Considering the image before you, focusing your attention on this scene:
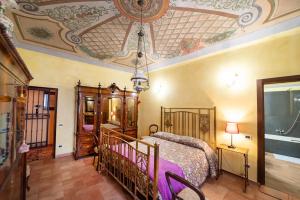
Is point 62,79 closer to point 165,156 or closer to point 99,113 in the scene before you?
point 99,113

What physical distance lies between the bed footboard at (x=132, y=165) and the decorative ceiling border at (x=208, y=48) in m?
2.57

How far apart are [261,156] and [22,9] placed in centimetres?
505

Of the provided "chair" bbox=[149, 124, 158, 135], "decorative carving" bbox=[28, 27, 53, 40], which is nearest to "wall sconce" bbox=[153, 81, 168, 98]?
"chair" bbox=[149, 124, 158, 135]

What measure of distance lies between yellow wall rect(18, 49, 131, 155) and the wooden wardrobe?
315 millimetres

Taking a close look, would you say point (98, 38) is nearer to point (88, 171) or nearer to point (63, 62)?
point (63, 62)

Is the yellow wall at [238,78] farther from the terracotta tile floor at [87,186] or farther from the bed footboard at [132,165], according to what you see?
the bed footboard at [132,165]

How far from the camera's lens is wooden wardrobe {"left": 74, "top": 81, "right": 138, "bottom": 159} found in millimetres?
3869

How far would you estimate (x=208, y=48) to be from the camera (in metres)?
3.45

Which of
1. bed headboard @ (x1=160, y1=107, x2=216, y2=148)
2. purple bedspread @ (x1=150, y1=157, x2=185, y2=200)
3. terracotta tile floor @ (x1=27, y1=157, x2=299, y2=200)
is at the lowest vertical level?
terracotta tile floor @ (x1=27, y1=157, x2=299, y2=200)

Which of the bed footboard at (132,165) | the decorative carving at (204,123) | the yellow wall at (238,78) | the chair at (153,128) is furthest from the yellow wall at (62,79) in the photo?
the decorative carving at (204,123)

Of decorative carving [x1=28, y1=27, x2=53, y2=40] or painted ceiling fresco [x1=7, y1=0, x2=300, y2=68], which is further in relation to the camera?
decorative carving [x1=28, y1=27, x2=53, y2=40]

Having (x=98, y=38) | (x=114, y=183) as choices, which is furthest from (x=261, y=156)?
(x=98, y=38)

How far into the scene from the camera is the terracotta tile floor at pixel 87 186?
2303 mm

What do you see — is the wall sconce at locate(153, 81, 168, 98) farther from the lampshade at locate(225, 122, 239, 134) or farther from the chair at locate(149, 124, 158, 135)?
the lampshade at locate(225, 122, 239, 134)
